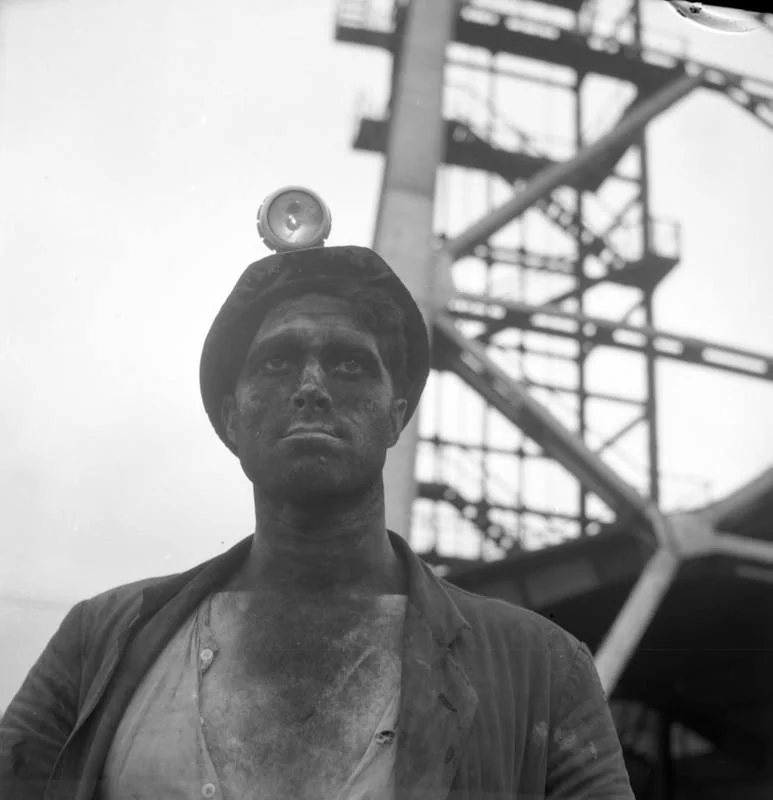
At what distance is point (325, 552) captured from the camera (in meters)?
3.52

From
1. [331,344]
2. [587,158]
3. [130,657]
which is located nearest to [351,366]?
[331,344]

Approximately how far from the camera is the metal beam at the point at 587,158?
19.7 feet

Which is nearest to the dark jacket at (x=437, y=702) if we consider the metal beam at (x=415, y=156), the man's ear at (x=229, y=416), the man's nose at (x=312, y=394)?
the man's ear at (x=229, y=416)

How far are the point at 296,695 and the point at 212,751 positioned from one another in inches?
12.3

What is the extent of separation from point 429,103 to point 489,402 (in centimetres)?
166

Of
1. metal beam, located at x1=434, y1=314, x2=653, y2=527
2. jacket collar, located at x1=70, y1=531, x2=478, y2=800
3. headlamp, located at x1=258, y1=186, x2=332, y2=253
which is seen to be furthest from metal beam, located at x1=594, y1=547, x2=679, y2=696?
headlamp, located at x1=258, y1=186, x2=332, y2=253

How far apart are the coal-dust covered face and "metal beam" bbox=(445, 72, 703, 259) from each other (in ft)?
7.93

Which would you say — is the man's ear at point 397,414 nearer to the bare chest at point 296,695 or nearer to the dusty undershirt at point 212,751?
the bare chest at point 296,695

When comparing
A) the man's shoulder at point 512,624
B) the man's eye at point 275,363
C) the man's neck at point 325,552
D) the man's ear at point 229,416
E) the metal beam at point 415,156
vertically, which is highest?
the metal beam at point 415,156

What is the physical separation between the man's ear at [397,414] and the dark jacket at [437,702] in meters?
0.42

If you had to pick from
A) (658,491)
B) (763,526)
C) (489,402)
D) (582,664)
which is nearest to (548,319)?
(489,402)

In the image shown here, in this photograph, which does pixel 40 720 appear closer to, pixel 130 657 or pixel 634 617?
pixel 130 657

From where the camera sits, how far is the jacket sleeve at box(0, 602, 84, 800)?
323 centimetres

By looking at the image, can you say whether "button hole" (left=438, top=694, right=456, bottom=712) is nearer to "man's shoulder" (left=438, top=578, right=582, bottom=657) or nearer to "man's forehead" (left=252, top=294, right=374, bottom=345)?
"man's shoulder" (left=438, top=578, right=582, bottom=657)
